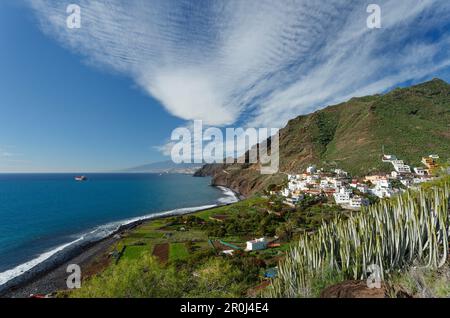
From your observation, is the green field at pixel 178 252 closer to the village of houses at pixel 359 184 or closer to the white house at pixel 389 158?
the village of houses at pixel 359 184

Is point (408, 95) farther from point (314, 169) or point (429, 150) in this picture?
point (314, 169)

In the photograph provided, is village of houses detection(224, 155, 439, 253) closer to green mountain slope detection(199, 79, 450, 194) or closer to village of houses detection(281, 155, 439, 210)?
village of houses detection(281, 155, 439, 210)

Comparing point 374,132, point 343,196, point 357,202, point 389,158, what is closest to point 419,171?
point 389,158

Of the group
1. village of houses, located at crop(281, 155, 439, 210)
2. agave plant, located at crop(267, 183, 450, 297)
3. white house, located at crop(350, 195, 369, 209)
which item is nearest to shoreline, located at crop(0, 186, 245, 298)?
agave plant, located at crop(267, 183, 450, 297)

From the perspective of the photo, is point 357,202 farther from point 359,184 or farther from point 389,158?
point 389,158

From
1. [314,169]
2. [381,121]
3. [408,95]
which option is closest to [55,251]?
[314,169]
